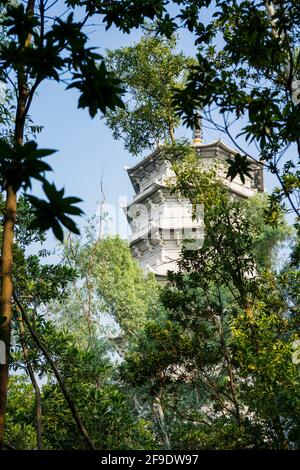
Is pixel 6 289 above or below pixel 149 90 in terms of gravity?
below

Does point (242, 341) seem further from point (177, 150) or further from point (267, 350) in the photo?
point (177, 150)

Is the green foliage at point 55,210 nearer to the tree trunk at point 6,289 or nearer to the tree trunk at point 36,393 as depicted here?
the tree trunk at point 6,289

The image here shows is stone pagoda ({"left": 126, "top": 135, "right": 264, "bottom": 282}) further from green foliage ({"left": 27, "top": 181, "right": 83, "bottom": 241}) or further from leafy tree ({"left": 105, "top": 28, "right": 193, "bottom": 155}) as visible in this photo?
green foliage ({"left": 27, "top": 181, "right": 83, "bottom": 241})

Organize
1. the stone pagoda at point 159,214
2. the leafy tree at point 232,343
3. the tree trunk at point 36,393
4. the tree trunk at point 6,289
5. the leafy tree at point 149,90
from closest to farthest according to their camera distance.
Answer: the tree trunk at point 6,289
the tree trunk at point 36,393
the leafy tree at point 232,343
the leafy tree at point 149,90
the stone pagoda at point 159,214

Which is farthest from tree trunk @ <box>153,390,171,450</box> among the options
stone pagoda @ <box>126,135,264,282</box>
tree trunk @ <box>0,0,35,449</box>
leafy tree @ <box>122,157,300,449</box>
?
stone pagoda @ <box>126,135,264,282</box>

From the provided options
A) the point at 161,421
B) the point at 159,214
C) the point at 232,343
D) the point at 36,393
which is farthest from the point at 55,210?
the point at 159,214

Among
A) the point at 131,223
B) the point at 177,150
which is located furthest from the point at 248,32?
the point at 131,223

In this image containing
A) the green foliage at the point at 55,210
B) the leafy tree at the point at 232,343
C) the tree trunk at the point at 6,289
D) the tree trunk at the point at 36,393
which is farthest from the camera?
the leafy tree at the point at 232,343

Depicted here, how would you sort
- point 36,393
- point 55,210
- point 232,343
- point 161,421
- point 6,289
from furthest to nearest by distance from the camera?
point 161,421
point 232,343
point 36,393
point 6,289
point 55,210

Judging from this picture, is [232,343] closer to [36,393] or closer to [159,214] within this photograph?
[36,393]

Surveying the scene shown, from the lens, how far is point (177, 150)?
9633 millimetres

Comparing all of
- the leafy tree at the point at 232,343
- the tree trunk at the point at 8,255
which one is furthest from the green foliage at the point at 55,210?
the leafy tree at the point at 232,343

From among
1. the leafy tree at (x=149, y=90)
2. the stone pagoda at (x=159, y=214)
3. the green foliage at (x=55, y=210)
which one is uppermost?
the stone pagoda at (x=159, y=214)
